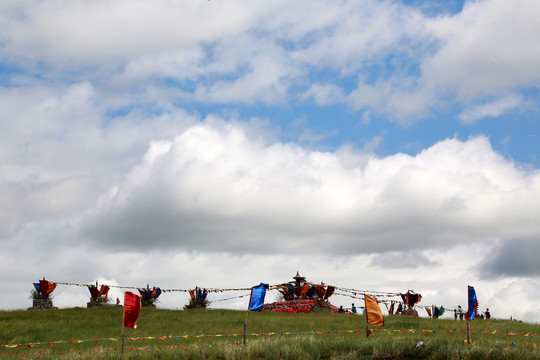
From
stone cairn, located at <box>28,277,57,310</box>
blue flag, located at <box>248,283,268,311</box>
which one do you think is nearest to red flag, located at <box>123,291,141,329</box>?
blue flag, located at <box>248,283,268,311</box>

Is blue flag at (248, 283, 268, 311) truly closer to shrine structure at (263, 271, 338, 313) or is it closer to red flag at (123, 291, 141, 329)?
red flag at (123, 291, 141, 329)

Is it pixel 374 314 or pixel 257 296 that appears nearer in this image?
pixel 257 296

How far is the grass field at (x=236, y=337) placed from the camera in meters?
15.9

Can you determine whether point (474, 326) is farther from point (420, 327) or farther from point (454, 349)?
point (454, 349)

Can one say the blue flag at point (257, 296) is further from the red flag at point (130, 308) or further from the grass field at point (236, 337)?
the red flag at point (130, 308)

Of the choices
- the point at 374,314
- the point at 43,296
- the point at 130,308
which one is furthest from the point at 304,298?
the point at 130,308

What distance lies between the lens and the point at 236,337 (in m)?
26.6

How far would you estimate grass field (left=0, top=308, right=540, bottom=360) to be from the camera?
624 inches

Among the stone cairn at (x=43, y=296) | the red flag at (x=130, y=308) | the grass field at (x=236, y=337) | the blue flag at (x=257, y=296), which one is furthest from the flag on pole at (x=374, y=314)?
the stone cairn at (x=43, y=296)

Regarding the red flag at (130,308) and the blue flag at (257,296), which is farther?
the blue flag at (257,296)

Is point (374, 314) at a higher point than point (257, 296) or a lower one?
lower

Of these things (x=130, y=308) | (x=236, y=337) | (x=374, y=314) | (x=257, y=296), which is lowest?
(x=236, y=337)

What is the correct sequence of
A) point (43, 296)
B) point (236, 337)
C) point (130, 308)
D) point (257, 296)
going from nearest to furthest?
point (130, 308)
point (257, 296)
point (236, 337)
point (43, 296)

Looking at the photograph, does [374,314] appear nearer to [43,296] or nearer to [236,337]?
[236,337]
